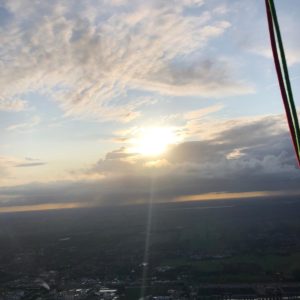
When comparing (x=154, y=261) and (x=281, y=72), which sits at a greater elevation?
(x=281, y=72)

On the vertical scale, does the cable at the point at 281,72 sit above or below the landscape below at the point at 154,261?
above

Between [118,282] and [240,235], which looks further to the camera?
[240,235]

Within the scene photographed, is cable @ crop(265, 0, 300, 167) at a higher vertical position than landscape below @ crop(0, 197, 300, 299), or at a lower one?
higher

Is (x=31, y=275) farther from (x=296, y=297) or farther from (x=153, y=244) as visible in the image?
(x=296, y=297)

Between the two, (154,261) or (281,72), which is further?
(154,261)

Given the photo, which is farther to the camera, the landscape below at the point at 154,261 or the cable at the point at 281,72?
the landscape below at the point at 154,261

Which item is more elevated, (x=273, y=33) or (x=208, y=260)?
(x=273, y=33)

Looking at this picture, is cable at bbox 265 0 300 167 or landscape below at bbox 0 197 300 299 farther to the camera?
landscape below at bbox 0 197 300 299

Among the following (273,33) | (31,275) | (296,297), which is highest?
(273,33)

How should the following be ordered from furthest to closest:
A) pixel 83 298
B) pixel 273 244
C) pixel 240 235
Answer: pixel 240 235 → pixel 273 244 → pixel 83 298

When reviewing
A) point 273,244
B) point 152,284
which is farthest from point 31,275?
point 273,244

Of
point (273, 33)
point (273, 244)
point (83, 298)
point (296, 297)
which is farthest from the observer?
point (273, 244)
